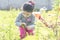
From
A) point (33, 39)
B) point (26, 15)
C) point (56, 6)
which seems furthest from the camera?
point (26, 15)

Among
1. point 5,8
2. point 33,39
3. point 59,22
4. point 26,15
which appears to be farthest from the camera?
point 5,8

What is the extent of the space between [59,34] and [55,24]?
79 mm

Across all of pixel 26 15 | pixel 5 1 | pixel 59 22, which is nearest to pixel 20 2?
pixel 5 1

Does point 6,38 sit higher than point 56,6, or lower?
lower

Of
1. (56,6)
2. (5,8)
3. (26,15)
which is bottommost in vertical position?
(5,8)

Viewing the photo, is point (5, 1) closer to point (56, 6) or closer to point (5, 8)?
point (5, 8)

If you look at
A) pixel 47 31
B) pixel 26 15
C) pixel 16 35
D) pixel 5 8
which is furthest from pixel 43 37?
pixel 5 8

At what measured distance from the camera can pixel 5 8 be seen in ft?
27.9

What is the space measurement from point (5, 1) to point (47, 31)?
23.1ft

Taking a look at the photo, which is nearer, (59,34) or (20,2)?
(59,34)

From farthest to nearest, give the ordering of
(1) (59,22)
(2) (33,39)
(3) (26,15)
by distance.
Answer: (3) (26,15) → (1) (59,22) → (2) (33,39)

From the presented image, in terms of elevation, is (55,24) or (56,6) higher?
(56,6)

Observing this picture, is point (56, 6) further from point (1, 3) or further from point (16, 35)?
point (1, 3)

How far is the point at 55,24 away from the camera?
71.2 inches
